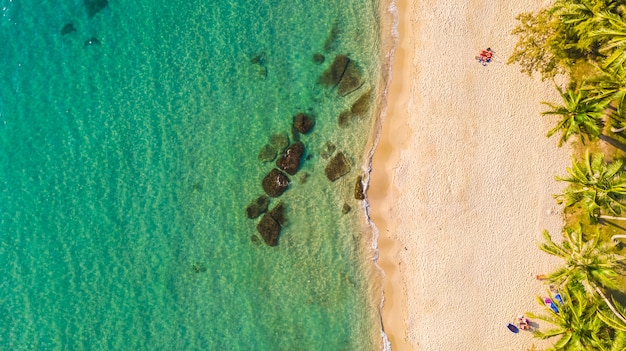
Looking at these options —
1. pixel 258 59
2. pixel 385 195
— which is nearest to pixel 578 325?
pixel 385 195

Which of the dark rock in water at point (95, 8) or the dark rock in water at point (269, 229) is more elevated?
the dark rock in water at point (95, 8)

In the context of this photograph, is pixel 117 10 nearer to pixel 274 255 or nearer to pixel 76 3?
pixel 76 3

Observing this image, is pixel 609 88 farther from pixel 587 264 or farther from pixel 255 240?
pixel 255 240

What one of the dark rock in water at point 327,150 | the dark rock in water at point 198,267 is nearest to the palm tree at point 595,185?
the dark rock in water at point 327,150

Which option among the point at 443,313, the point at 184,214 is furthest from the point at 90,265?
the point at 443,313

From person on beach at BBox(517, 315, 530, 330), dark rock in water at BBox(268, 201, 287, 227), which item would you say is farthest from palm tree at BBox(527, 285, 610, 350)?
dark rock in water at BBox(268, 201, 287, 227)

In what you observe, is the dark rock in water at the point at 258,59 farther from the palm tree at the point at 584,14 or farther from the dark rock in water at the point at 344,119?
the palm tree at the point at 584,14

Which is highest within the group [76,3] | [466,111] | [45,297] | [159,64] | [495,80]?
[76,3]
